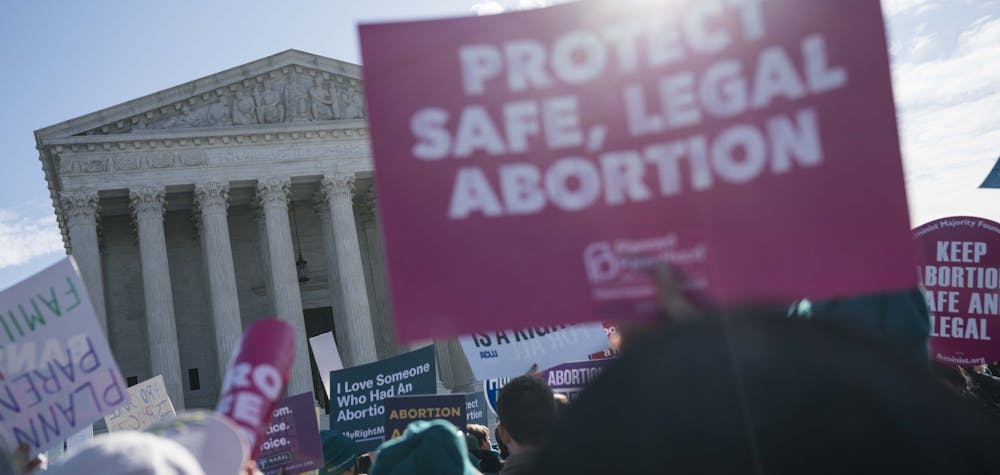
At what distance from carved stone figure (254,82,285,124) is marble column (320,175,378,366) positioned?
10.2ft

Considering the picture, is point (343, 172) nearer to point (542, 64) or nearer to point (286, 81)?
point (286, 81)

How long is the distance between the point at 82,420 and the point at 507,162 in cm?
403

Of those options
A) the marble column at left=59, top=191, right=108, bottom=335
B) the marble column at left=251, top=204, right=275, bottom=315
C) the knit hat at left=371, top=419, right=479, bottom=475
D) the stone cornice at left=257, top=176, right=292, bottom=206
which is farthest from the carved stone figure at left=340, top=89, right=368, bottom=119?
the knit hat at left=371, top=419, right=479, bottom=475

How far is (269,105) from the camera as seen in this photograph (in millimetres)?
36875

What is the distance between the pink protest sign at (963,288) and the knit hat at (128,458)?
7.32m

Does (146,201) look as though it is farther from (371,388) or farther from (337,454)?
(337,454)

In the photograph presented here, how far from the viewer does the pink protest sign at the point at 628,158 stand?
2.45 m

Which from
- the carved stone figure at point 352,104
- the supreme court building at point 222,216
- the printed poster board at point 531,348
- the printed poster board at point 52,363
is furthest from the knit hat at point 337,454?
the carved stone figure at point 352,104

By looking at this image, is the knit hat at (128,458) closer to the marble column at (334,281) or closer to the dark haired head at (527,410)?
the dark haired head at (527,410)

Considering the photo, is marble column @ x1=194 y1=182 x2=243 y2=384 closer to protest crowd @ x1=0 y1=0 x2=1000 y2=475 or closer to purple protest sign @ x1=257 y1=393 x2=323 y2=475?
purple protest sign @ x1=257 y1=393 x2=323 y2=475

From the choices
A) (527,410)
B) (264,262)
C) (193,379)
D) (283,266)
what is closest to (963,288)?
(527,410)

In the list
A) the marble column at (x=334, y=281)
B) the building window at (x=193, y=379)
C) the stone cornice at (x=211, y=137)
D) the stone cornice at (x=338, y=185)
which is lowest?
the building window at (x=193, y=379)

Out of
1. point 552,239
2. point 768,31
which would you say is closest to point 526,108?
point 552,239

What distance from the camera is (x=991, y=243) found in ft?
26.7
